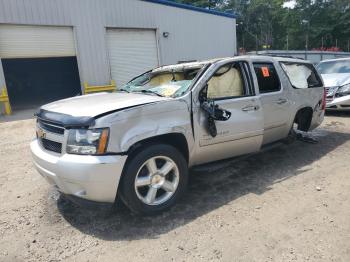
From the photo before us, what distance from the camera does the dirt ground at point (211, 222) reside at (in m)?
3.00

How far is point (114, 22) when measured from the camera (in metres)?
14.7

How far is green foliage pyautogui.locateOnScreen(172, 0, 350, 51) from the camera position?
5206cm

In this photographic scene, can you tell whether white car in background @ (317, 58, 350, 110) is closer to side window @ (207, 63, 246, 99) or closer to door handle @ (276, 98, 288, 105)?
door handle @ (276, 98, 288, 105)

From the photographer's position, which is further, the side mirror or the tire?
the side mirror

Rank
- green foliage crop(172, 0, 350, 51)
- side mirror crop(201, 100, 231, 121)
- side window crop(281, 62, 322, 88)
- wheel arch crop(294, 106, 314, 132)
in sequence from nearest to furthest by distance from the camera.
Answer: side mirror crop(201, 100, 231, 121)
side window crop(281, 62, 322, 88)
wheel arch crop(294, 106, 314, 132)
green foliage crop(172, 0, 350, 51)

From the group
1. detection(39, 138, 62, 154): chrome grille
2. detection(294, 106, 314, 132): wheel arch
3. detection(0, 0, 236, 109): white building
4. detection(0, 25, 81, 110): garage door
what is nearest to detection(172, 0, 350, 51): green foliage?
detection(0, 25, 81, 110): garage door

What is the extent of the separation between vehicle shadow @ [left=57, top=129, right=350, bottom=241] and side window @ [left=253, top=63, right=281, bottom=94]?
120 cm

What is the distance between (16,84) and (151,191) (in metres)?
20.3

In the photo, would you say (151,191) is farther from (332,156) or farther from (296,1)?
(296,1)

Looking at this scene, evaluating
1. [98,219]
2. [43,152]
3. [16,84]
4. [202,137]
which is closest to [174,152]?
[202,137]

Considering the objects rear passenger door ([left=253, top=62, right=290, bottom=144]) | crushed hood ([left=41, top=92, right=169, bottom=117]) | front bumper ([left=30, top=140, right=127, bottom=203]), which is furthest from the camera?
rear passenger door ([left=253, top=62, right=290, bottom=144])

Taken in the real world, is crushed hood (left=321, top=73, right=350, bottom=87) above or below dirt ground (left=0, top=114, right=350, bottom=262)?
above

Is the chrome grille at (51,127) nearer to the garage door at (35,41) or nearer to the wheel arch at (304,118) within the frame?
the wheel arch at (304,118)

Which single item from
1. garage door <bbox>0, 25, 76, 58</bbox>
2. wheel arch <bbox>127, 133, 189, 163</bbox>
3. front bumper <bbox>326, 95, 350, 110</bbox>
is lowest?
front bumper <bbox>326, 95, 350, 110</bbox>
